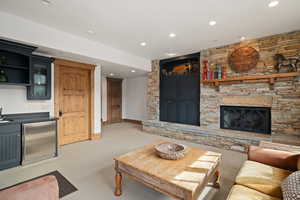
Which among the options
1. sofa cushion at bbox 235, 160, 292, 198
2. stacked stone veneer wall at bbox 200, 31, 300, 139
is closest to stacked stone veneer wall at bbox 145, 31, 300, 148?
stacked stone veneer wall at bbox 200, 31, 300, 139

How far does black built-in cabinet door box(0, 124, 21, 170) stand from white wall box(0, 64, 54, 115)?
0.66 m

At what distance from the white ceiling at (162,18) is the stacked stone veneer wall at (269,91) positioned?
0.99 feet

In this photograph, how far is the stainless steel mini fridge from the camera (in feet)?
8.82

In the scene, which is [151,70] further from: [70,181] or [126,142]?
[70,181]

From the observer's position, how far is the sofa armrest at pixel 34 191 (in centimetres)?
96

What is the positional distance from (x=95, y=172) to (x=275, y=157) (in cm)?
273

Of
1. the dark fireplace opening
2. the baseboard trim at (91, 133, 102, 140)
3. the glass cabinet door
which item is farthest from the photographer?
the baseboard trim at (91, 133, 102, 140)

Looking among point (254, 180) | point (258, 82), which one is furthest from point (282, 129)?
point (254, 180)

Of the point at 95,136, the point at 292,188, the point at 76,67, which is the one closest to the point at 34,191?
the point at 292,188

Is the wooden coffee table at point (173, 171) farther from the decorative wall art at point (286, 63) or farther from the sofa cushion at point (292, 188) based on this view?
the decorative wall art at point (286, 63)

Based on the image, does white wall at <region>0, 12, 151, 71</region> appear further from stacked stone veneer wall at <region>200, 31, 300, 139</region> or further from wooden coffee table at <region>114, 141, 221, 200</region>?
stacked stone veneer wall at <region>200, 31, 300, 139</region>

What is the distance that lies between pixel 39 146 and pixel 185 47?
14.3ft

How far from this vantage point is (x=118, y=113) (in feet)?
24.8

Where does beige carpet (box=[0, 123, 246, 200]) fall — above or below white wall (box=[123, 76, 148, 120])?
below
